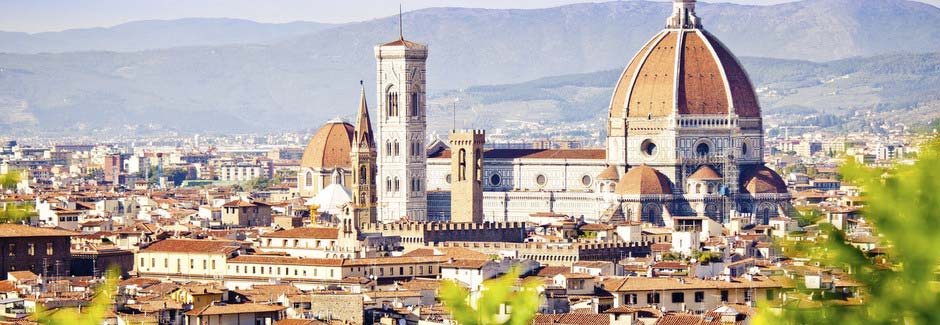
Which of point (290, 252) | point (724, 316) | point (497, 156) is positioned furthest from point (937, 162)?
point (497, 156)

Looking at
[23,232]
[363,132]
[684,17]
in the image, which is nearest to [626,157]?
[684,17]

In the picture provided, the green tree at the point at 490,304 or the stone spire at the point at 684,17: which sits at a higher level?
the stone spire at the point at 684,17

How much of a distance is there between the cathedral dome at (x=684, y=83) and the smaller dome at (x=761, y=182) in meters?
3.47

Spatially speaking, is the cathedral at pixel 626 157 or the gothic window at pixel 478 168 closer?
the cathedral at pixel 626 157

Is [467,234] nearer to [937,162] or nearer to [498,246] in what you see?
[498,246]

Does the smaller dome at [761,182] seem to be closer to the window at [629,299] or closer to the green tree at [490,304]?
the window at [629,299]

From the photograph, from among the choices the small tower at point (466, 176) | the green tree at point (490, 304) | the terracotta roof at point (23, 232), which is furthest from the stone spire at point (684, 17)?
the green tree at point (490, 304)

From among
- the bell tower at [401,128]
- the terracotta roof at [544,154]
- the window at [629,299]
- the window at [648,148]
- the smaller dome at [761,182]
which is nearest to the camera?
the window at [629,299]

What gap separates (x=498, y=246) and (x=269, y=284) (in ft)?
70.2

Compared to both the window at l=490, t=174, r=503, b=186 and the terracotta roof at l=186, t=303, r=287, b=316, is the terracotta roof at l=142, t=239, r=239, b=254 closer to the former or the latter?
the terracotta roof at l=186, t=303, r=287, b=316

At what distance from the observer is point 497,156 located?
10862 cm

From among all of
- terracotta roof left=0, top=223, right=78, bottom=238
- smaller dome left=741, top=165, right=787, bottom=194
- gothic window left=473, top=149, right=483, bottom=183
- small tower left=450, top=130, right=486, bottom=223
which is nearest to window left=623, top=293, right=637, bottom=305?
terracotta roof left=0, top=223, right=78, bottom=238

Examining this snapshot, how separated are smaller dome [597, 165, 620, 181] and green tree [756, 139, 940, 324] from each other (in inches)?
3664

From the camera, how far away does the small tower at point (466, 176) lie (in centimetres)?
9931
